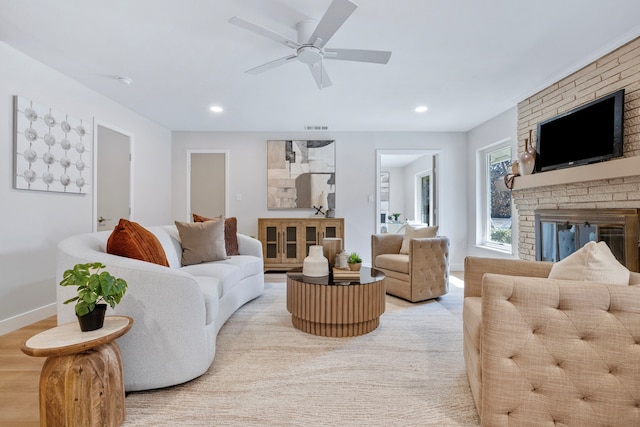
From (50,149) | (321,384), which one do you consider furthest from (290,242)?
(321,384)

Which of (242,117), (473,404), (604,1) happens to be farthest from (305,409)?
(242,117)

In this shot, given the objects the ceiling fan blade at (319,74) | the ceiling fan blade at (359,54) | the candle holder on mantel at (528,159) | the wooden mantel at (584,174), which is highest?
the ceiling fan blade at (319,74)

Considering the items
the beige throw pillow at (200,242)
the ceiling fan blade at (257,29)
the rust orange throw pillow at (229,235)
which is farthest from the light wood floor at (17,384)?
the ceiling fan blade at (257,29)

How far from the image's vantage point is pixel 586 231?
2.83 m

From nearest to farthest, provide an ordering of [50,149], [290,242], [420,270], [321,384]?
[321,384] → [50,149] → [420,270] → [290,242]

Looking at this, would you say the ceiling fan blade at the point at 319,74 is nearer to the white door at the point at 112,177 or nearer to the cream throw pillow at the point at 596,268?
the cream throw pillow at the point at 596,268

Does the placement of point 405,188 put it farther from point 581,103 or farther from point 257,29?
point 257,29

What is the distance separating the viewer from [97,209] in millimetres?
3604

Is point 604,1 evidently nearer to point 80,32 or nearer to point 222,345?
point 222,345

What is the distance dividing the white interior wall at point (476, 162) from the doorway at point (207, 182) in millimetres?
4161

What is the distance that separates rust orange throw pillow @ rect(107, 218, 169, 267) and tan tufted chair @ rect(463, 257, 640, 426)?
2.01m

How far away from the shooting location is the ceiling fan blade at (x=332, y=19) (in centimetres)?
169

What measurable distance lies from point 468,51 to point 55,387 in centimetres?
348

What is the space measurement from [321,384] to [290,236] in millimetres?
3247
